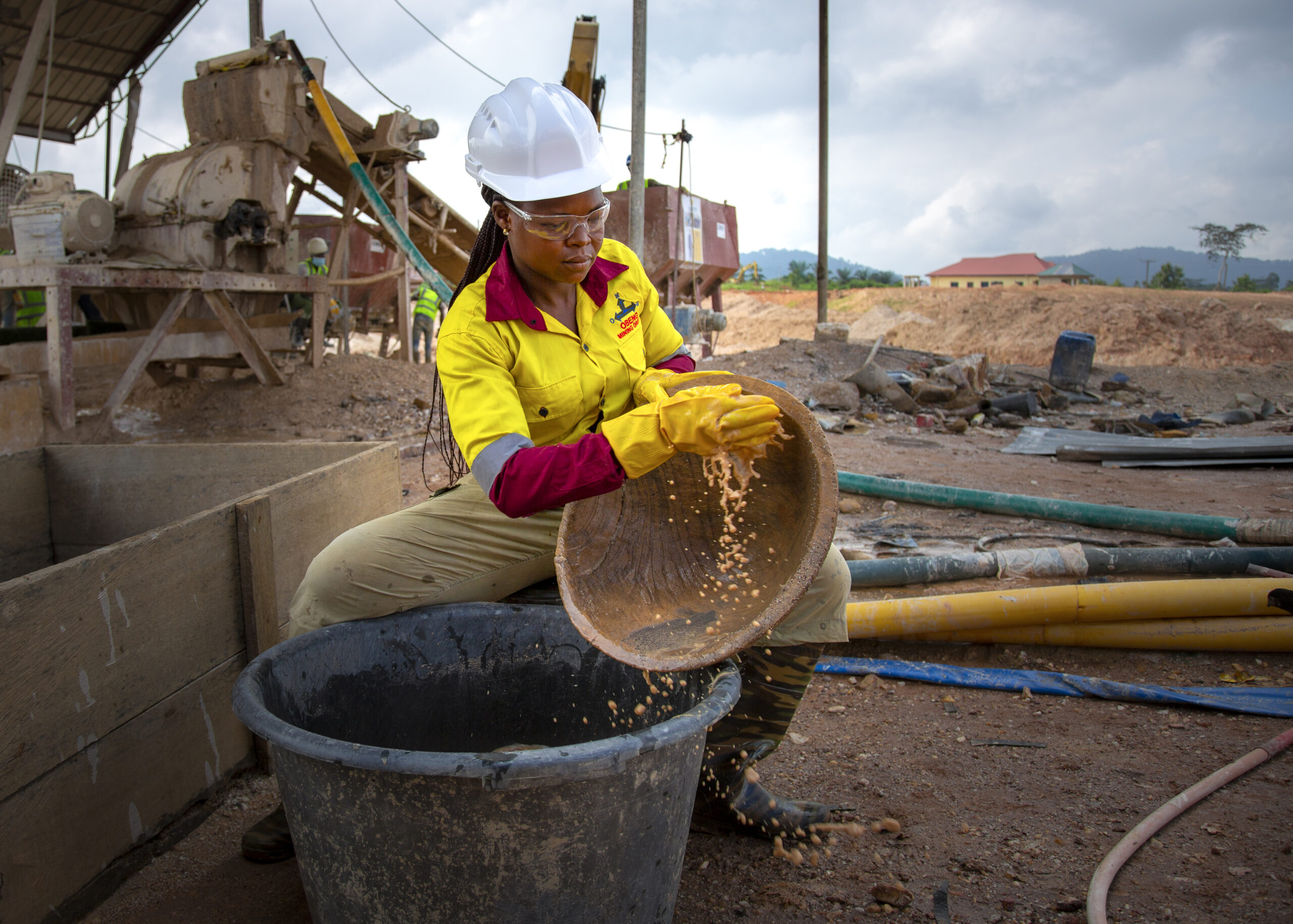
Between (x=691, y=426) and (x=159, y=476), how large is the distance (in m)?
2.20

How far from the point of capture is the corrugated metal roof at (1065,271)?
45.6 meters

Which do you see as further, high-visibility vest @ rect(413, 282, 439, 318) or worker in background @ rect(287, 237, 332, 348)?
high-visibility vest @ rect(413, 282, 439, 318)

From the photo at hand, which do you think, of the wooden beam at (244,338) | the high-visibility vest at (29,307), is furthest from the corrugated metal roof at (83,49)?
the wooden beam at (244,338)

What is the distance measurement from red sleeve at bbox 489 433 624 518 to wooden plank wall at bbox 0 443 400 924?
792 millimetres

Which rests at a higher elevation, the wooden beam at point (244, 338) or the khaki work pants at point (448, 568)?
the wooden beam at point (244, 338)

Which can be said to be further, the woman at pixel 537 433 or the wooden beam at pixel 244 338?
the wooden beam at pixel 244 338

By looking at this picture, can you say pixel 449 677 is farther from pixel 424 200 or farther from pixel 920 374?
pixel 920 374

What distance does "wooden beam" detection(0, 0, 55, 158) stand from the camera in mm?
7273

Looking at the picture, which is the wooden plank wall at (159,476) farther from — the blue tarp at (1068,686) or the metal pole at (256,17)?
the metal pole at (256,17)

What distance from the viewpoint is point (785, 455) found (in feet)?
6.04

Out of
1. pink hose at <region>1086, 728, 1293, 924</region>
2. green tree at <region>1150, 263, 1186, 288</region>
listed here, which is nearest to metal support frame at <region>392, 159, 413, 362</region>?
pink hose at <region>1086, 728, 1293, 924</region>

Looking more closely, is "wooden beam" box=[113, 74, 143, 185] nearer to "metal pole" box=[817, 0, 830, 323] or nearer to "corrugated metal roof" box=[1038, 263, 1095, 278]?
"metal pole" box=[817, 0, 830, 323]

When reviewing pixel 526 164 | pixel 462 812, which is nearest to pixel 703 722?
pixel 462 812

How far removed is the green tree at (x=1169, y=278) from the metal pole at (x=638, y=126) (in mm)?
30070
